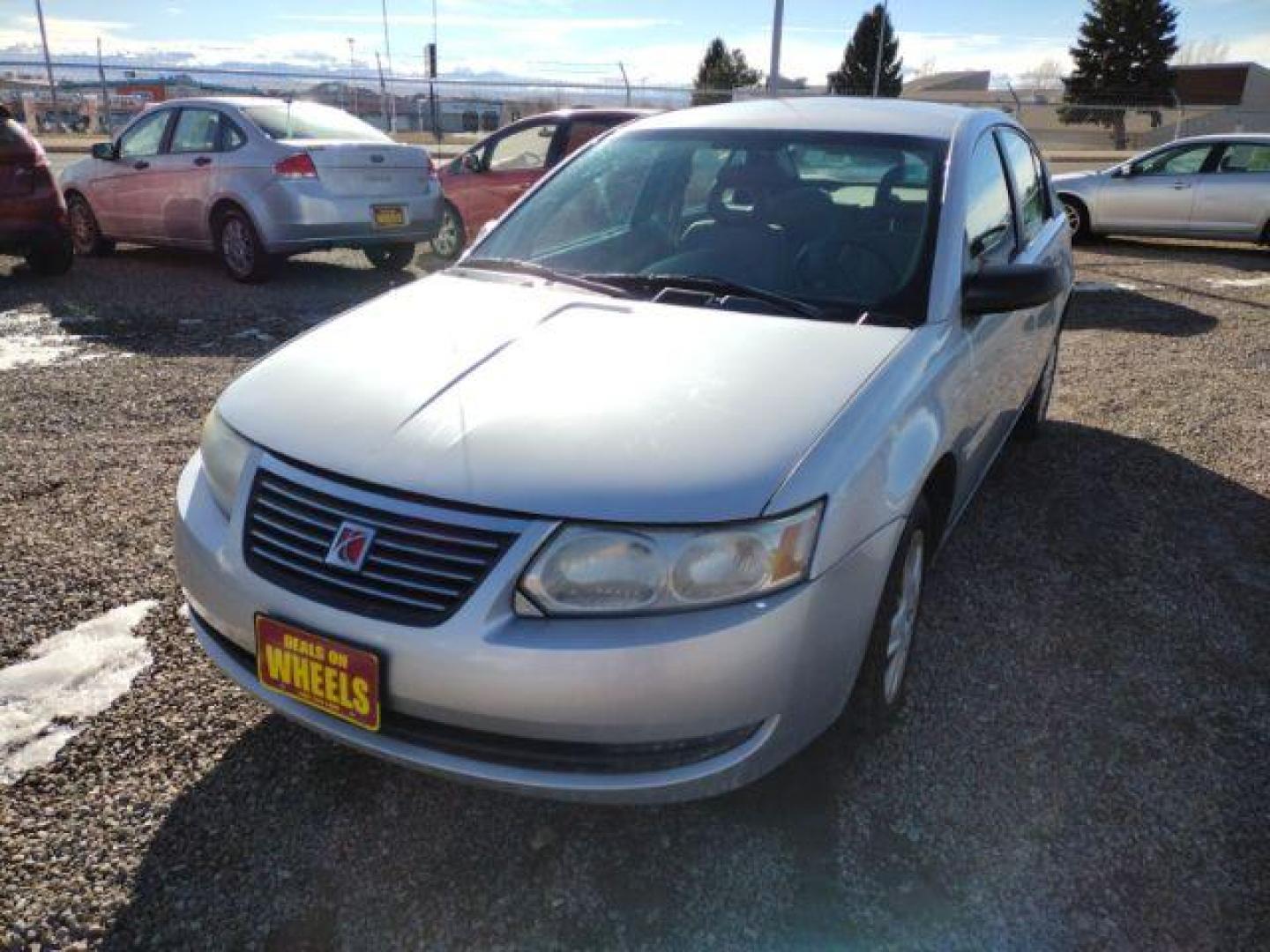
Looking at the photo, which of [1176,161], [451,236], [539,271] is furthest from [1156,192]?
[539,271]

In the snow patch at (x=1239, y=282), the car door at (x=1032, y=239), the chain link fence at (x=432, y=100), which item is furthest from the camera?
the chain link fence at (x=432, y=100)

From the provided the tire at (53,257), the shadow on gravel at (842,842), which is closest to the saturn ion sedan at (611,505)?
the shadow on gravel at (842,842)

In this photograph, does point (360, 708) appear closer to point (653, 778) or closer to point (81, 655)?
point (653, 778)

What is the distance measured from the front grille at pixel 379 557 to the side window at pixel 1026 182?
271cm

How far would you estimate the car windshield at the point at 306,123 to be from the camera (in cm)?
775

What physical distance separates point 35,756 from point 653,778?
1.59 metres

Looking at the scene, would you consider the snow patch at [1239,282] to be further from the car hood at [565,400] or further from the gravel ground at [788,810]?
the car hood at [565,400]

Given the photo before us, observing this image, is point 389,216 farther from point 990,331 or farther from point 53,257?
point 990,331

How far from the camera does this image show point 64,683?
2.57m

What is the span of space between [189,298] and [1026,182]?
6.25 meters

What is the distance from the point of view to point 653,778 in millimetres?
1763

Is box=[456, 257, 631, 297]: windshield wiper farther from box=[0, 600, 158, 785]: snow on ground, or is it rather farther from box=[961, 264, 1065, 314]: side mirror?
box=[0, 600, 158, 785]: snow on ground

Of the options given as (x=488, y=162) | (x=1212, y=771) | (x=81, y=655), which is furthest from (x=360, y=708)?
(x=488, y=162)

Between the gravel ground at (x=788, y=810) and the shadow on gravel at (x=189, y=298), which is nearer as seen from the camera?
the gravel ground at (x=788, y=810)
